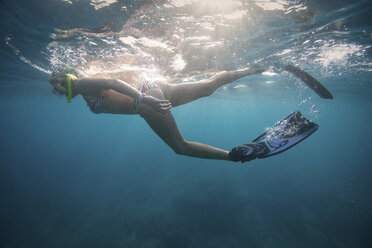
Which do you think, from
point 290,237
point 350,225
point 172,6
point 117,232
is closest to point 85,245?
point 117,232

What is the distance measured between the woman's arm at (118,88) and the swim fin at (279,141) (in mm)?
1943

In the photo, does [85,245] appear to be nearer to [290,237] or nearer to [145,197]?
[145,197]

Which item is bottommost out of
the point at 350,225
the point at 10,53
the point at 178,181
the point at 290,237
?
the point at 178,181

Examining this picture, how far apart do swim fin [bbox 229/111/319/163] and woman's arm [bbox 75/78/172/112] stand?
76.5 inches

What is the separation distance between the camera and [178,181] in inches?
813

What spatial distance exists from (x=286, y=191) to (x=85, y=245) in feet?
61.8

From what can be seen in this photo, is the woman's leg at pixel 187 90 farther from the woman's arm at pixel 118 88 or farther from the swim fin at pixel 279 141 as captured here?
the swim fin at pixel 279 141

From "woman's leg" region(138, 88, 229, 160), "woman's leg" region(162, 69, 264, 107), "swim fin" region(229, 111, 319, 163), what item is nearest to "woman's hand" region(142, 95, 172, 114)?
"woman's leg" region(138, 88, 229, 160)

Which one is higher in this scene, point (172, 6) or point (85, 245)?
point (172, 6)

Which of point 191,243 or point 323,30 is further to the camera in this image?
point 191,243

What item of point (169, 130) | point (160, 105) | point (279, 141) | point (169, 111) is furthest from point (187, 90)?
point (279, 141)

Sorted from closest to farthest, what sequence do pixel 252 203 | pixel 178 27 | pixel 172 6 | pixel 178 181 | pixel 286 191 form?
pixel 172 6, pixel 178 27, pixel 252 203, pixel 286 191, pixel 178 181

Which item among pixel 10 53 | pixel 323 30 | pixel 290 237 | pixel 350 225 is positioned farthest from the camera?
pixel 350 225

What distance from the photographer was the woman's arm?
2715 mm
